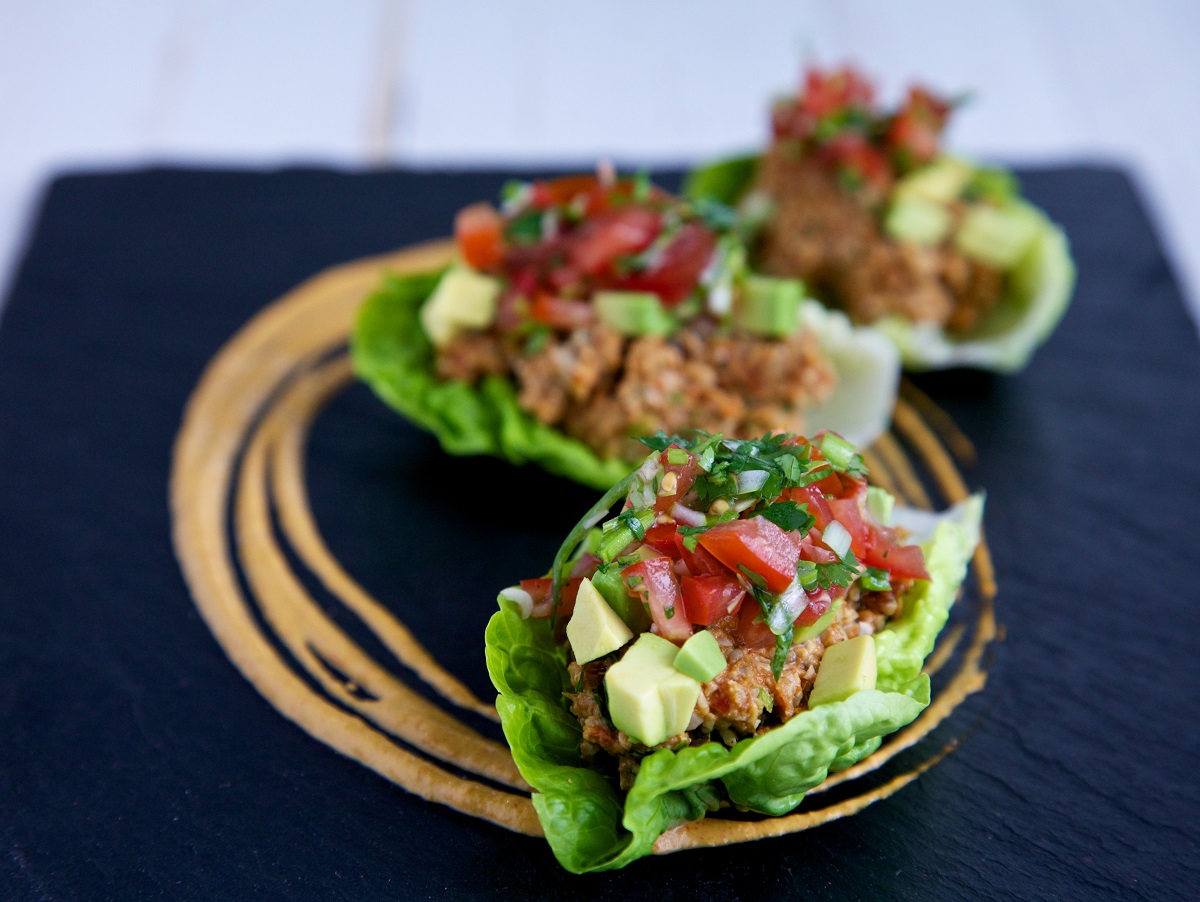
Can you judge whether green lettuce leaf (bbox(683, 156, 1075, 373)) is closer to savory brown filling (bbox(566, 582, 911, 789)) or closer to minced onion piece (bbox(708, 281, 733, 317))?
minced onion piece (bbox(708, 281, 733, 317))

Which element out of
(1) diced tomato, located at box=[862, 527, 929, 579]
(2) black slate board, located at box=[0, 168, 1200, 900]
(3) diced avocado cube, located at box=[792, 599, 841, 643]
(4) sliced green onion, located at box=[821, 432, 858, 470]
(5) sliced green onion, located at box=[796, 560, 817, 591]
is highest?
(4) sliced green onion, located at box=[821, 432, 858, 470]

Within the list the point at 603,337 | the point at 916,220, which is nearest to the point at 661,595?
the point at 603,337

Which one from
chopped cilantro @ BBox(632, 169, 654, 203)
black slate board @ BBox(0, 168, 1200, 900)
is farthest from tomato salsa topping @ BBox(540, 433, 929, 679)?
chopped cilantro @ BBox(632, 169, 654, 203)

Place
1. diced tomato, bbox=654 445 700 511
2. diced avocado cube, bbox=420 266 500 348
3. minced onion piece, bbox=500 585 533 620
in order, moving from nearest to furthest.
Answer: diced tomato, bbox=654 445 700 511, minced onion piece, bbox=500 585 533 620, diced avocado cube, bbox=420 266 500 348

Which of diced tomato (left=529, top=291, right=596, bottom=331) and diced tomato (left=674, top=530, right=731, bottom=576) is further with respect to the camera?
diced tomato (left=529, top=291, right=596, bottom=331)

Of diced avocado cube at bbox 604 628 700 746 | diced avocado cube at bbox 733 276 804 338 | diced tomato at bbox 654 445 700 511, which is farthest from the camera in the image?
diced avocado cube at bbox 733 276 804 338

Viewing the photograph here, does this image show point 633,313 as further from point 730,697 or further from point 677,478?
point 730,697

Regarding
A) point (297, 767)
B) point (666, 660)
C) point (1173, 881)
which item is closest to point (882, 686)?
point (666, 660)

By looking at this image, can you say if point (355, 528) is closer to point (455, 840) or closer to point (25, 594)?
point (25, 594)
